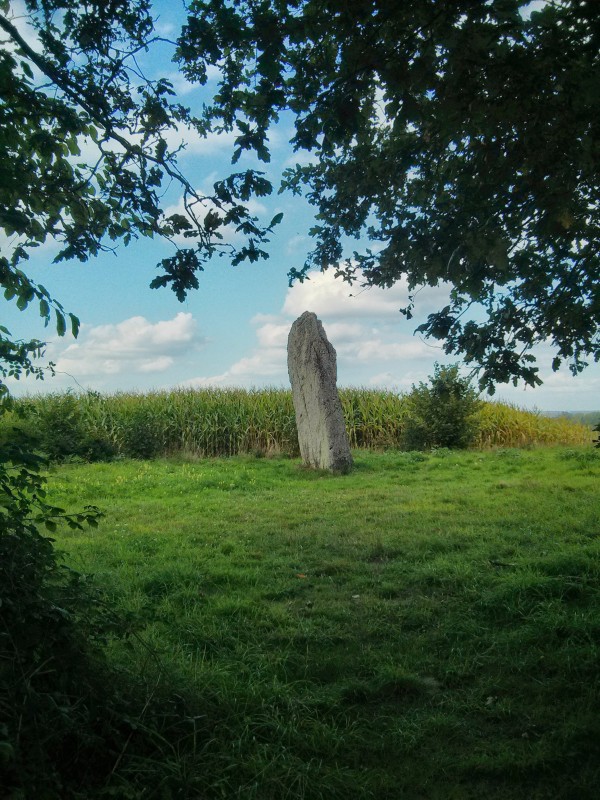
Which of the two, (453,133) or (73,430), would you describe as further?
(73,430)

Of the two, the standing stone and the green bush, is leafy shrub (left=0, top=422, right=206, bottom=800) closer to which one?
the standing stone

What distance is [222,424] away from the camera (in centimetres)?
1938

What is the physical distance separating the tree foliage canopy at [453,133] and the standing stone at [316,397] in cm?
760

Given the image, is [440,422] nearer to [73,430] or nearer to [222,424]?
[222,424]

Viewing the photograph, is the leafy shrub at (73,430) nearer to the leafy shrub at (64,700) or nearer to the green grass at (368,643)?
the green grass at (368,643)

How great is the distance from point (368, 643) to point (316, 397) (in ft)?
32.4

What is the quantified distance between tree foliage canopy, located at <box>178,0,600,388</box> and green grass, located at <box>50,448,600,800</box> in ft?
7.33

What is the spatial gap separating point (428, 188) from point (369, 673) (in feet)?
14.9

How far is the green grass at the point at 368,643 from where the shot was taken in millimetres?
3354

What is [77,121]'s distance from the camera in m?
4.68

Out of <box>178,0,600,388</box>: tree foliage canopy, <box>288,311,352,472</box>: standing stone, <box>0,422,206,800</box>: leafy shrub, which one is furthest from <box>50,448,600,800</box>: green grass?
<box>288,311,352,472</box>: standing stone

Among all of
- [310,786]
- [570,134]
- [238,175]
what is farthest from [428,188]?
[310,786]

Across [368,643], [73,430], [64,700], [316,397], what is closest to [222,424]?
[73,430]

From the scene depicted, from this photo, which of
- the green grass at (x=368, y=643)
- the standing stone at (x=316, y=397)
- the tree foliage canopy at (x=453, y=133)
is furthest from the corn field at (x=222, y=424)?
the tree foliage canopy at (x=453, y=133)
